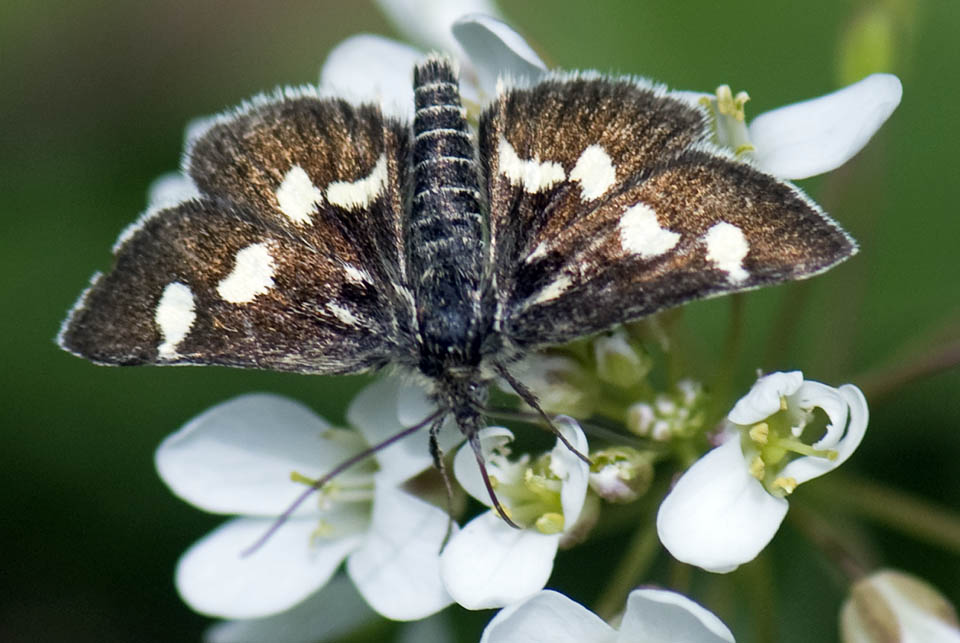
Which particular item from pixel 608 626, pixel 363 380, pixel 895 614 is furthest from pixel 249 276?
pixel 363 380

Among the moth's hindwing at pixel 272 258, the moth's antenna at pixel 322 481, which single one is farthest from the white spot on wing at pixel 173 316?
the moth's antenna at pixel 322 481

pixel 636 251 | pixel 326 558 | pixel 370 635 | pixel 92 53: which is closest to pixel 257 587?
pixel 326 558

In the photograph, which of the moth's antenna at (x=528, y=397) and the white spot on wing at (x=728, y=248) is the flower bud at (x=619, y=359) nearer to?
the moth's antenna at (x=528, y=397)

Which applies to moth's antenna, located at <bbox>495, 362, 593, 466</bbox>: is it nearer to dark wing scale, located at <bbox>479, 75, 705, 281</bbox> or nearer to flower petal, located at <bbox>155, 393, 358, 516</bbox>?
dark wing scale, located at <bbox>479, 75, 705, 281</bbox>

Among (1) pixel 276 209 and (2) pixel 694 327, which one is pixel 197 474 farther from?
(2) pixel 694 327

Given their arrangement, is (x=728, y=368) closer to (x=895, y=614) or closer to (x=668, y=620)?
(x=895, y=614)

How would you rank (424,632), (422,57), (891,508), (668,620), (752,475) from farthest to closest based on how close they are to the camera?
(424,632), (891,508), (422,57), (752,475), (668,620)

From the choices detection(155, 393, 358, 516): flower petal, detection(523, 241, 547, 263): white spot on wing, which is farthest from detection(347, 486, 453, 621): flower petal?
detection(523, 241, 547, 263): white spot on wing
